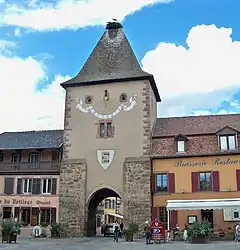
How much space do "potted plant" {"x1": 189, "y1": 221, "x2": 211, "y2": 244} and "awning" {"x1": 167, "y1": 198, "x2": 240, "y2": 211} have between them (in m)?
3.36

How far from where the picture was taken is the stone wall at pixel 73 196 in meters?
32.9

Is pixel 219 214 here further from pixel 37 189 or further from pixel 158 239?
pixel 37 189

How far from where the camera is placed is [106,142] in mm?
34062

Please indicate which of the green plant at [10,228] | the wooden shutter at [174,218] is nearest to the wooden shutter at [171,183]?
the wooden shutter at [174,218]

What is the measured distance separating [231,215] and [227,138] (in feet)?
18.8

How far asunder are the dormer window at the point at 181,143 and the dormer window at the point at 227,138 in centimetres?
260

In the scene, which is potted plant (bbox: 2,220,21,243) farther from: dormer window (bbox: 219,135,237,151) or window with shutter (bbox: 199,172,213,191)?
dormer window (bbox: 219,135,237,151)

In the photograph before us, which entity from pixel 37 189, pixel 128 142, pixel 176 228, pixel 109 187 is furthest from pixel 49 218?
pixel 176 228

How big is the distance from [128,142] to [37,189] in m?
8.82

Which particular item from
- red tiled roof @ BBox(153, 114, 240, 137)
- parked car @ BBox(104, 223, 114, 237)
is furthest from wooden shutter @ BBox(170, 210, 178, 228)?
parked car @ BBox(104, 223, 114, 237)

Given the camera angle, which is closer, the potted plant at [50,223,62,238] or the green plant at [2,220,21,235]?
the green plant at [2,220,21,235]

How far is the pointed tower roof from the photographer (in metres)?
35.3

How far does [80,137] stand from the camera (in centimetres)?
3475

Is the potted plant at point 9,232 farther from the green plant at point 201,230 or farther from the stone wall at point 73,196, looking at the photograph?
the green plant at point 201,230
